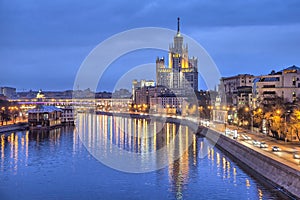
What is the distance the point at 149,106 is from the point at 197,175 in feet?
240

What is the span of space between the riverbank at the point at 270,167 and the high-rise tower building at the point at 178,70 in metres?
83.6

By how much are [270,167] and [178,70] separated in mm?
96940

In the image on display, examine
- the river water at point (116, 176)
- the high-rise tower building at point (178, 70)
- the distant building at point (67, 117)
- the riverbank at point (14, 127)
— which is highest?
the high-rise tower building at point (178, 70)

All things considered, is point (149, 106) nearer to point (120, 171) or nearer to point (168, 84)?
point (168, 84)

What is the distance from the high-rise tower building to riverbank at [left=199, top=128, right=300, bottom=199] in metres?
83.6

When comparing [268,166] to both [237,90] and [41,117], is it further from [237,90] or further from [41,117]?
[237,90]

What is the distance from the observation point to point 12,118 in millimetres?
50156

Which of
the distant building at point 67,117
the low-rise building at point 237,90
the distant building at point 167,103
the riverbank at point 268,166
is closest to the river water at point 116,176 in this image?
the riverbank at point 268,166

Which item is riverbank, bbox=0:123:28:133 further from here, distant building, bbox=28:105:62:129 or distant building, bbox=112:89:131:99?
distant building, bbox=112:89:131:99

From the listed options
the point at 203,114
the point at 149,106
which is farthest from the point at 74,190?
the point at 149,106

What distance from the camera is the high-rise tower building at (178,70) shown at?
109 m

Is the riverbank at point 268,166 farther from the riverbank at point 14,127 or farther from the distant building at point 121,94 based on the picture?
the distant building at point 121,94

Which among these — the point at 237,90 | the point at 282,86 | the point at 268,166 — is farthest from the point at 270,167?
the point at 237,90

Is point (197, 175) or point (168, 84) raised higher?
point (168, 84)
